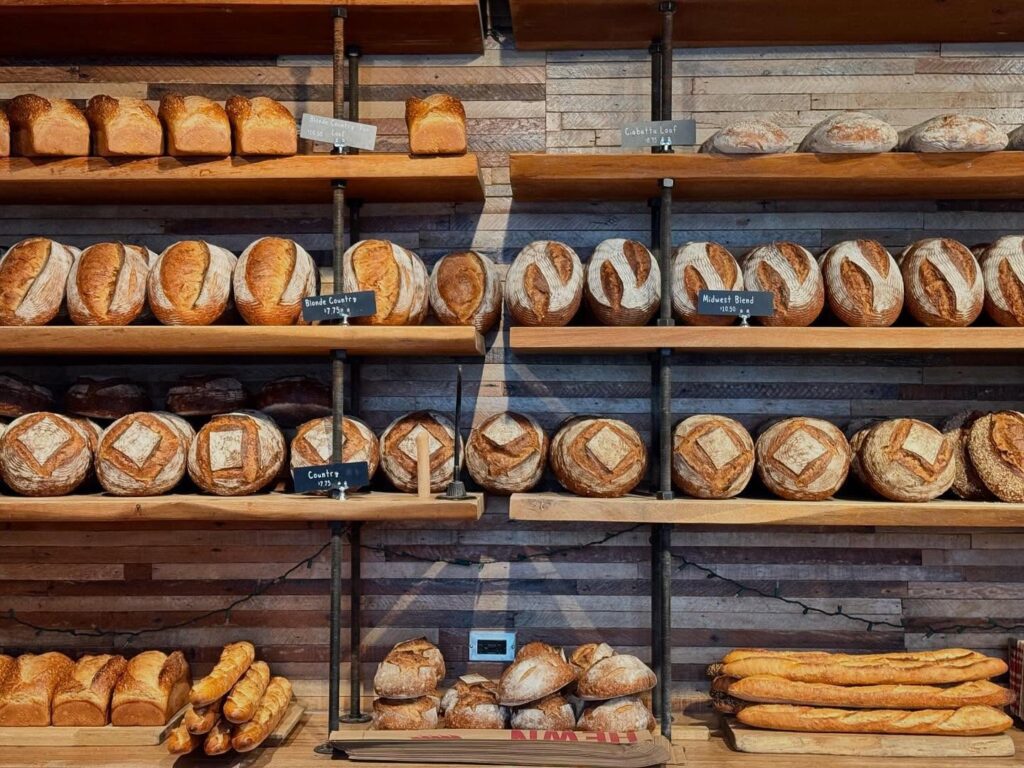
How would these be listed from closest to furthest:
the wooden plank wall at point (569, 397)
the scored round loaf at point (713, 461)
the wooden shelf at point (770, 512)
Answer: the wooden shelf at point (770, 512) < the scored round loaf at point (713, 461) < the wooden plank wall at point (569, 397)

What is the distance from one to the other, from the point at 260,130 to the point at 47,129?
0.63m

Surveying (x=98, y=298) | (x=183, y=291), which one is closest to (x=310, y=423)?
(x=183, y=291)

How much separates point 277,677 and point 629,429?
4.66ft

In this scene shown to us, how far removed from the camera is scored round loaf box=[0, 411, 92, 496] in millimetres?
2436

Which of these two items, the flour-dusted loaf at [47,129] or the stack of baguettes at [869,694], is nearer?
the stack of baguettes at [869,694]

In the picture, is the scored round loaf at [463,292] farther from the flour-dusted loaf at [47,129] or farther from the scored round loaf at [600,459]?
the flour-dusted loaf at [47,129]

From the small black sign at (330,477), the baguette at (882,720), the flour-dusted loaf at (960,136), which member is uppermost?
the flour-dusted loaf at (960,136)

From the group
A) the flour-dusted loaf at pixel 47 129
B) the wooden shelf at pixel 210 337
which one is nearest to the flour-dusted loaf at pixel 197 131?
the flour-dusted loaf at pixel 47 129

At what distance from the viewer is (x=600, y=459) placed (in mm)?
2449

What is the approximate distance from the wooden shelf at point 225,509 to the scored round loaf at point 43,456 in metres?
0.06

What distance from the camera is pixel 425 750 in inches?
90.2

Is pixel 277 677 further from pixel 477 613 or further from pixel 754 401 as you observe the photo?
pixel 754 401

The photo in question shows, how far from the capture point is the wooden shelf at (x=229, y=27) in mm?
2520

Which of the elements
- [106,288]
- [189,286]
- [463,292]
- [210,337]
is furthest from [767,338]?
[106,288]
